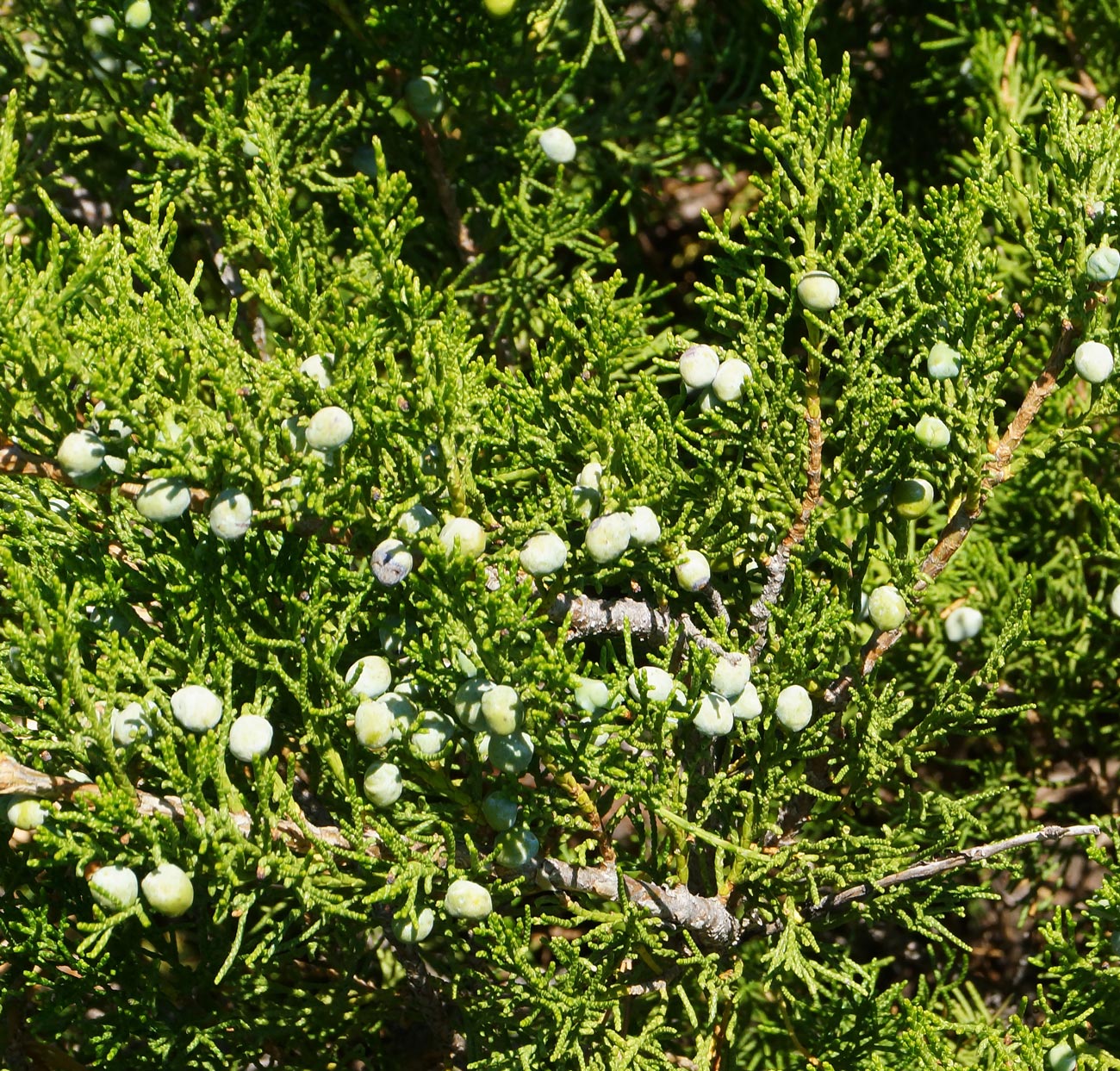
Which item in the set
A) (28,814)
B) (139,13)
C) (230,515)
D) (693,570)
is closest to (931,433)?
(693,570)

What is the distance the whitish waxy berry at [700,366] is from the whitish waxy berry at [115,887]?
818 millimetres

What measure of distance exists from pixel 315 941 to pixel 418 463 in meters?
0.66

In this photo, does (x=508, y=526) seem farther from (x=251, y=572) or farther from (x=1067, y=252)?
(x=1067, y=252)

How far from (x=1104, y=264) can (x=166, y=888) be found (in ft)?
4.17

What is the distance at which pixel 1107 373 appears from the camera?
1356mm

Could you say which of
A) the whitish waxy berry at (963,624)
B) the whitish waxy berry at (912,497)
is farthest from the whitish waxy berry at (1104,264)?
the whitish waxy berry at (963,624)

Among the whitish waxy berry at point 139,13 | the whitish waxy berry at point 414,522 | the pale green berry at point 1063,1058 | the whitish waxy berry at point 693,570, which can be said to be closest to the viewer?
the whitish waxy berry at point 414,522

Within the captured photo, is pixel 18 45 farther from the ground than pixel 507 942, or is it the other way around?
pixel 18 45

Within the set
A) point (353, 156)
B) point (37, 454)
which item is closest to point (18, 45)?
point (353, 156)

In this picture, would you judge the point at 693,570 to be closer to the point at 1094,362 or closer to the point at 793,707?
the point at 793,707

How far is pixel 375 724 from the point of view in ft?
3.83

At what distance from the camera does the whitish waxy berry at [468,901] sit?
1.18m

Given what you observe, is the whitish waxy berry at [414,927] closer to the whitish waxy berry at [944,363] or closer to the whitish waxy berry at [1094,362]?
the whitish waxy berry at [944,363]

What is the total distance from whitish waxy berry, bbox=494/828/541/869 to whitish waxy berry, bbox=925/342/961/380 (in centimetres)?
73
